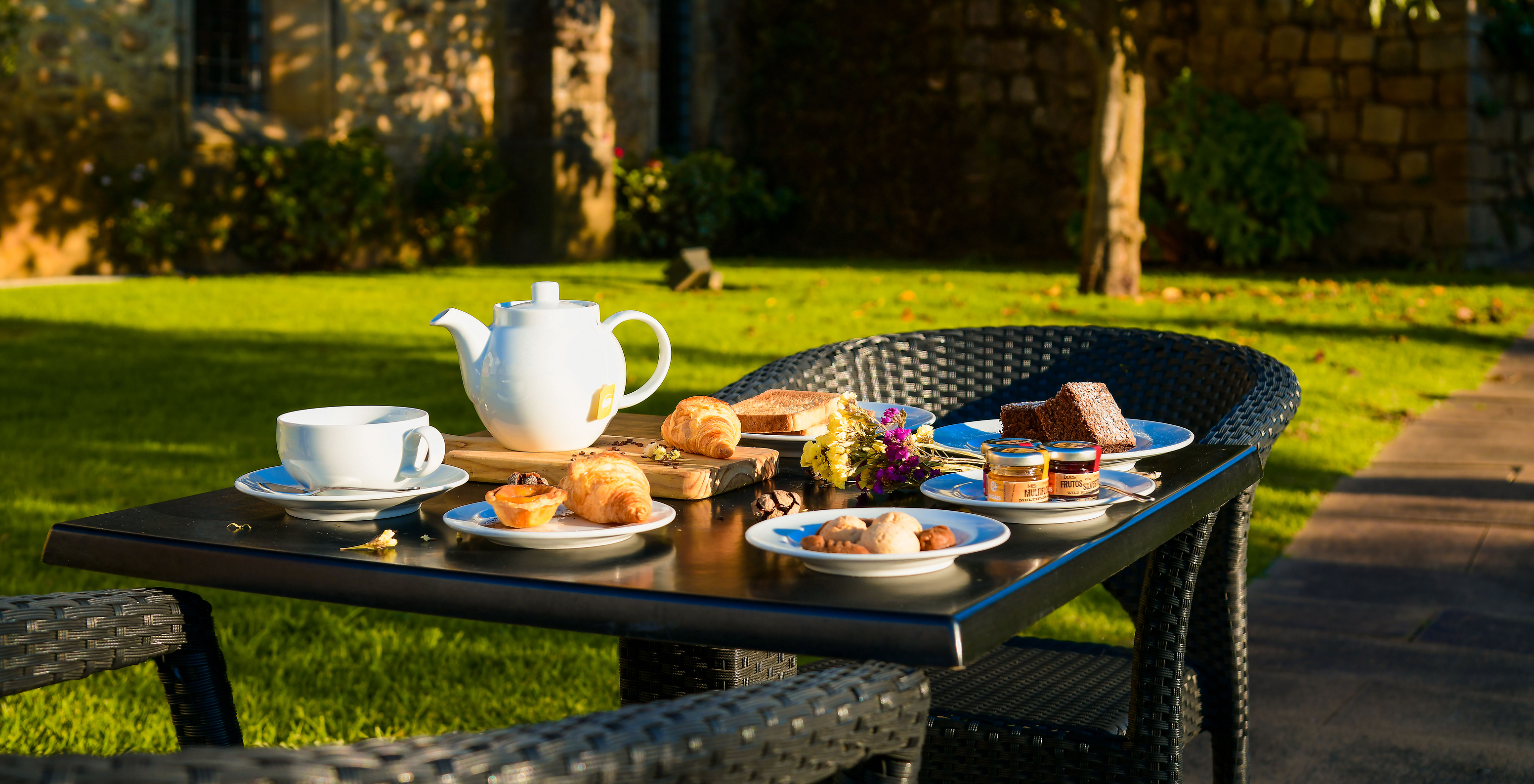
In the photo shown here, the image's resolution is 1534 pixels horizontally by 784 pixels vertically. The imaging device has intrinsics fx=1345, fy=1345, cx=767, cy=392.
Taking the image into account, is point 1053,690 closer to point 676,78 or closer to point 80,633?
point 80,633

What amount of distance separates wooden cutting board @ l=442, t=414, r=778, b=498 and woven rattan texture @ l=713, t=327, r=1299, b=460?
0.72 m

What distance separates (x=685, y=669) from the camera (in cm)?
188

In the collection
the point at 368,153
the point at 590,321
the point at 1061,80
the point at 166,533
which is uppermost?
A: the point at 1061,80

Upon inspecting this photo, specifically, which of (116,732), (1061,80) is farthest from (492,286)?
(116,732)

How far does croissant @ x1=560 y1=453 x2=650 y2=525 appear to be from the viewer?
131 centimetres

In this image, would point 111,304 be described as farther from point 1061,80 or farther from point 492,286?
point 1061,80

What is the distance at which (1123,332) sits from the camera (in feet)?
8.26

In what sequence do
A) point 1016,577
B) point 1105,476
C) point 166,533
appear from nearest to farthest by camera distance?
point 1016,577 → point 166,533 → point 1105,476

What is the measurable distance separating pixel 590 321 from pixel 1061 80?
46.6 feet

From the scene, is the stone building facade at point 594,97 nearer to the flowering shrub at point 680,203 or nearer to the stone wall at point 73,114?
the stone wall at point 73,114

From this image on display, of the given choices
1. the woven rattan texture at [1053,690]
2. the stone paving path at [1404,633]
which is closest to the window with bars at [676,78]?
the stone paving path at [1404,633]

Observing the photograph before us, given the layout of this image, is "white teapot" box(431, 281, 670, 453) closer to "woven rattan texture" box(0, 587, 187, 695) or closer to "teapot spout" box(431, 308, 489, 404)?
"teapot spout" box(431, 308, 489, 404)

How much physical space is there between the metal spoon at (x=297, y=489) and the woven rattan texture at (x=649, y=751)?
54cm

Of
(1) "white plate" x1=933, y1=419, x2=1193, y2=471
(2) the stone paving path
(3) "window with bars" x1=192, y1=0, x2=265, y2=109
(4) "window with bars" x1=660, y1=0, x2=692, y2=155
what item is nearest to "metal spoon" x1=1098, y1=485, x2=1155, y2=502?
(1) "white plate" x1=933, y1=419, x2=1193, y2=471
